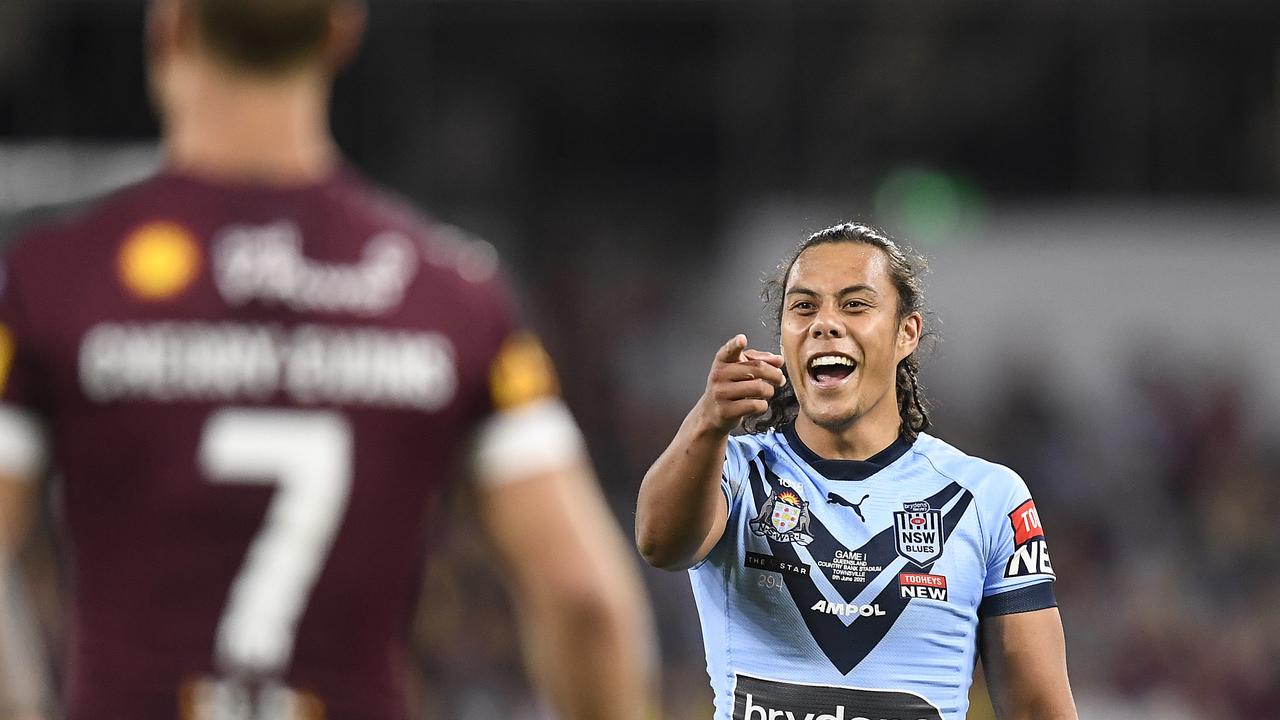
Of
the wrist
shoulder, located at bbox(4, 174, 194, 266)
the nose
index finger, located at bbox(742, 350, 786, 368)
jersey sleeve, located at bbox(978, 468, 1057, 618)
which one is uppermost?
shoulder, located at bbox(4, 174, 194, 266)

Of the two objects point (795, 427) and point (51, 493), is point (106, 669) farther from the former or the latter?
point (795, 427)

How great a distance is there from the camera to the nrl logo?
390 centimetres

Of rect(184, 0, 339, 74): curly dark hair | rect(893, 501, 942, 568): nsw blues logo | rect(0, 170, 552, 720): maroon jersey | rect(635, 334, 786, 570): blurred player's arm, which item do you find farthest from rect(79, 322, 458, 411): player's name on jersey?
rect(893, 501, 942, 568): nsw blues logo

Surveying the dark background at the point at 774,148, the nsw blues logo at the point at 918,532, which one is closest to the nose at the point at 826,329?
the nsw blues logo at the point at 918,532

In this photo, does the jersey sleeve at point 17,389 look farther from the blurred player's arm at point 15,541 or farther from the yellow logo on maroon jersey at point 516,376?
the yellow logo on maroon jersey at point 516,376

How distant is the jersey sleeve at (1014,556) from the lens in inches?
154

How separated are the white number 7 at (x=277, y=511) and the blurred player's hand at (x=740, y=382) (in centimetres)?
125

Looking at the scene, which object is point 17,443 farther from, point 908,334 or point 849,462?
point 908,334

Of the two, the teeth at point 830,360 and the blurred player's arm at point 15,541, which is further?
the teeth at point 830,360

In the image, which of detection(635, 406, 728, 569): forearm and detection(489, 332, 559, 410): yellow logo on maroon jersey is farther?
detection(635, 406, 728, 569): forearm

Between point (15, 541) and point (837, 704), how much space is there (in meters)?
1.96

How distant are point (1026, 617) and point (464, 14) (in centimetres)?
1269

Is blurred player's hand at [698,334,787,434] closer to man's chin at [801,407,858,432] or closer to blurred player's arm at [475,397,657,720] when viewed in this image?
man's chin at [801,407,858,432]

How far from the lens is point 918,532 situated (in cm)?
392
